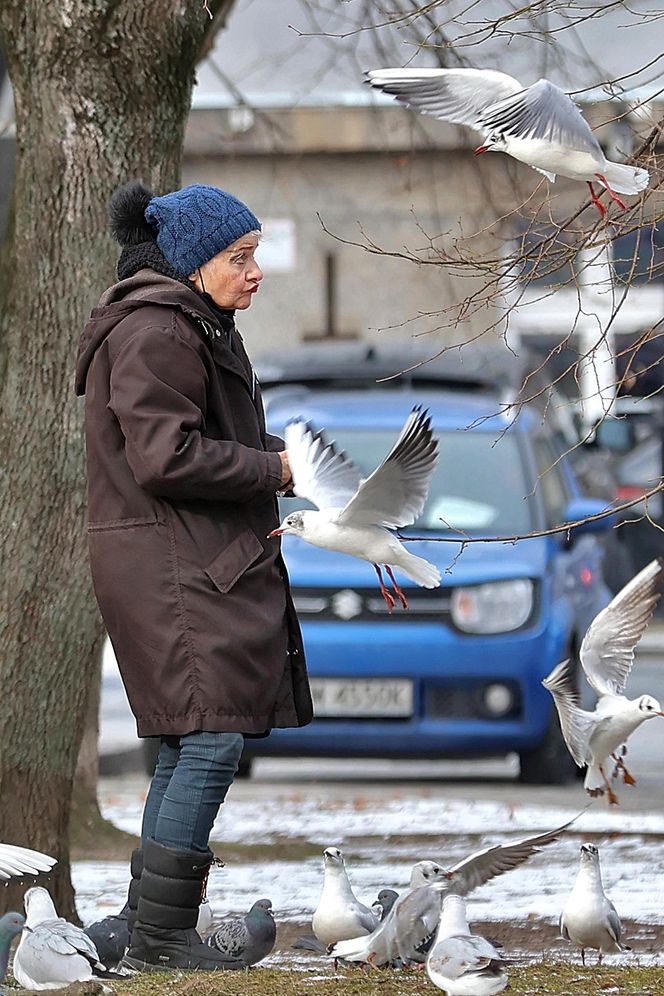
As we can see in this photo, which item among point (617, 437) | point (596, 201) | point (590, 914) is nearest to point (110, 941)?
point (590, 914)

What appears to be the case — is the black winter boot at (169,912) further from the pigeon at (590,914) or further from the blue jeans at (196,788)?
the pigeon at (590,914)

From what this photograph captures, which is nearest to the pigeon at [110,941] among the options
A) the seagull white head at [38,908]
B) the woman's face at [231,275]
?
the seagull white head at [38,908]

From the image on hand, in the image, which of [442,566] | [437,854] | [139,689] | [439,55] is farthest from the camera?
[442,566]

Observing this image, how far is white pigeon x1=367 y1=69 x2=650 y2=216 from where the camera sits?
14.5 feet

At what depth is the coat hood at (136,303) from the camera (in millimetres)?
4578

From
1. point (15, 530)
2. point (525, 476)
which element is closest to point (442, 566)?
point (525, 476)

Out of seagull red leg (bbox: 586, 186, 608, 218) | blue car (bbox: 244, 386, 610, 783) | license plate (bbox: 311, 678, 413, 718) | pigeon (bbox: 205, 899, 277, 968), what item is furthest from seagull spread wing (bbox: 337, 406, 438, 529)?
license plate (bbox: 311, 678, 413, 718)

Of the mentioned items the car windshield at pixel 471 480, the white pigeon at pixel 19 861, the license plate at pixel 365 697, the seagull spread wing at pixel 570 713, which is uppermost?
the car windshield at pixel 471 480

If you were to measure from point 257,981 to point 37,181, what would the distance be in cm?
247

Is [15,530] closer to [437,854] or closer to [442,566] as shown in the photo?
[437,854]

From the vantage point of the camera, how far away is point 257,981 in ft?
15.2

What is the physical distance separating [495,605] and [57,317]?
13.3ft

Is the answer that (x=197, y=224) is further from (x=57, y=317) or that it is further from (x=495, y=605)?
(x=495, y=605)

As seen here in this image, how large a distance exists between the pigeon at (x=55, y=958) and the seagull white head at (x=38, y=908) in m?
0.14
